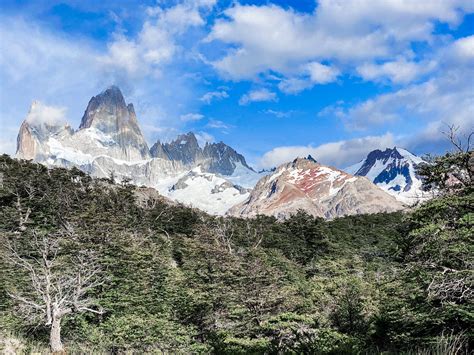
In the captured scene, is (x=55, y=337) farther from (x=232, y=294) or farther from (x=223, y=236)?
(x=223, y=236)

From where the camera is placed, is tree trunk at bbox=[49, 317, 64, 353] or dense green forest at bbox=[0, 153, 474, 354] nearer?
dense green forest at bbox=[0, 153, 474, 354]

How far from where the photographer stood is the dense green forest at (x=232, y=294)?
55.0ft

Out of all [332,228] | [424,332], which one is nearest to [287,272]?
[424,332]

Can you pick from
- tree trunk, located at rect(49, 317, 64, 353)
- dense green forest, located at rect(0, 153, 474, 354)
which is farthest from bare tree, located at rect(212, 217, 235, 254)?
tree trunk, located at rect(49, 317, 64, 353)

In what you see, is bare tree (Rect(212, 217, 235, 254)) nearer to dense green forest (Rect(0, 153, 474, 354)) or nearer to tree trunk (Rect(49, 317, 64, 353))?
dense green forest (Rect(0, 153, 474, 354))

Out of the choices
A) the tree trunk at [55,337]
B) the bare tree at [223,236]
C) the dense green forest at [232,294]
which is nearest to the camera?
the dense green forest at [232,294]

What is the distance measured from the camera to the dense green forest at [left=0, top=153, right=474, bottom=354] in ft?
55.0

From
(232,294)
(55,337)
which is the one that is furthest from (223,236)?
(55,337)

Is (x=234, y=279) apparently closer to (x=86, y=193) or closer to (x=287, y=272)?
(x=287, y=272)

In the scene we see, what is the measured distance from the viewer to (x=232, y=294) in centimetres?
2973

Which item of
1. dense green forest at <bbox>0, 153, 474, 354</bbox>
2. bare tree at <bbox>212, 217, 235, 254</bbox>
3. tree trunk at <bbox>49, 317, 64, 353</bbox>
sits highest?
bare tree at <bbox>212, 217, 235, 254</bbox>

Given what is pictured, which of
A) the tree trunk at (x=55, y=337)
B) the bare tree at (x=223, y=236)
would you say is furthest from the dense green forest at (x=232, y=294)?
the bare tree at (x=223, y=236)

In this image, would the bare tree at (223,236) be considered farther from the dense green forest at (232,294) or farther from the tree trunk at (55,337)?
the tree trunk at (55,337)

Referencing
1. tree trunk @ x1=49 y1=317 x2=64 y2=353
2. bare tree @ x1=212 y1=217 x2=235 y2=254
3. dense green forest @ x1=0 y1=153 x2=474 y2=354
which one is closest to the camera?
dense green forest @ x1=0 y1=153 x2=474 y2=354
